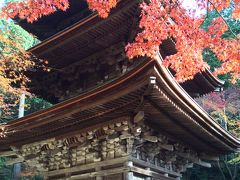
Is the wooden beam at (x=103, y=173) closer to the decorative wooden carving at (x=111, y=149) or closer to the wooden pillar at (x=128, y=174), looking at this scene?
the wooden pillar at (x=128, y=174)

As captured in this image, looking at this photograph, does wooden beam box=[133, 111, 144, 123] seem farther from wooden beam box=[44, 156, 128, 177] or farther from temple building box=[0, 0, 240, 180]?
Result: wooden beam box=[44, 156, 128, 177]

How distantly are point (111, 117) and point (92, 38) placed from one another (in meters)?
2.62

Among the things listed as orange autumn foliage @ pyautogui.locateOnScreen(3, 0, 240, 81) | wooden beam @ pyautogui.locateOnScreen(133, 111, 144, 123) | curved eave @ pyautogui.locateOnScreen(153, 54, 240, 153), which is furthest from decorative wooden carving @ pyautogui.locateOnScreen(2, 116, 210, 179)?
orange autumn foliage @ pyautogui.locateOnScreen(3, 0, 240, 81)

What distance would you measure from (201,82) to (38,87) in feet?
18.3

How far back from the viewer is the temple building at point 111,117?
5965 millimetres

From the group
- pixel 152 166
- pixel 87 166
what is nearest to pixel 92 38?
pixel 87 166

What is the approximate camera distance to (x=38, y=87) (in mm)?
10211

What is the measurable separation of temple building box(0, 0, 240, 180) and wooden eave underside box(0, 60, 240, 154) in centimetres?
2

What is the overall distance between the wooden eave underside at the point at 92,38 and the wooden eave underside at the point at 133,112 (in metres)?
2.27

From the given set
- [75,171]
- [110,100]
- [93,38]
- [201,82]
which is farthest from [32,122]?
[201,82]

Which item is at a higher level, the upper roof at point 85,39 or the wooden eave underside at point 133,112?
the upper roof at point 85,39

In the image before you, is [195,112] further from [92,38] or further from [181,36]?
[92,38]

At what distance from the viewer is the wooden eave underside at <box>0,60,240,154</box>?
216 inches

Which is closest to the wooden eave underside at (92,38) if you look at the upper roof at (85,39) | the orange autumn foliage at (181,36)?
the upper roof at (85,39)
